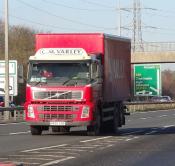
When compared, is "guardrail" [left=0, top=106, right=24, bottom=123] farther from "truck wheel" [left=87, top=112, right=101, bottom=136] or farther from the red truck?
the red truck

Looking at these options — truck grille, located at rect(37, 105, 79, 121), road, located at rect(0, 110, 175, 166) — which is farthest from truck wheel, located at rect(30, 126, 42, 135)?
truck grille, located at rect(37, 105, 79, 121)

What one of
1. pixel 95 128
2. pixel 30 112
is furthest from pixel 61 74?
pixel 95 128

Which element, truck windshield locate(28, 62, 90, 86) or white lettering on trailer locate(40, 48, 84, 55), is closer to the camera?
truck windshield locate(28, 62, 90, 86)

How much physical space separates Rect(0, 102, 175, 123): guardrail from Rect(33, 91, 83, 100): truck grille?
9543 millimetres

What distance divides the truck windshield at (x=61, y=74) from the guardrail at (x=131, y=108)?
31.1 feet

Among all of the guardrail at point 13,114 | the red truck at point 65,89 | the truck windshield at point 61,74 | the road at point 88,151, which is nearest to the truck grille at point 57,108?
the red truck at point 65,89

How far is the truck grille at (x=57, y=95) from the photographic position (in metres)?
23.5

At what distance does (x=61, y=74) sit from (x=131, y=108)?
39961 millimetres

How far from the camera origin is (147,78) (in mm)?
66250

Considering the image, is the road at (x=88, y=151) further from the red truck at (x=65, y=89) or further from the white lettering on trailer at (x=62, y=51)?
the white lettering on trailer at (x=62, y=51)

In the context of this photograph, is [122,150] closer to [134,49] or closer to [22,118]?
[22,118]

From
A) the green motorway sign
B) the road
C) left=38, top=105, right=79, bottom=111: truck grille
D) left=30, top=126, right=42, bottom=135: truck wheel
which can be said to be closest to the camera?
the road

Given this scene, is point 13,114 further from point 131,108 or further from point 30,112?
point 131,108

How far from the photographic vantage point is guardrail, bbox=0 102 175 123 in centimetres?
4021
